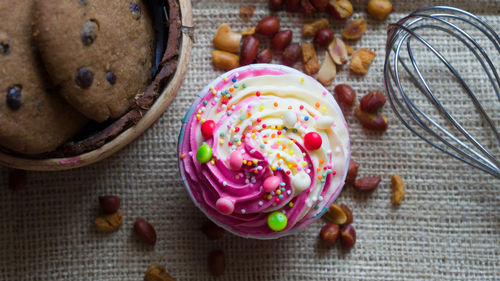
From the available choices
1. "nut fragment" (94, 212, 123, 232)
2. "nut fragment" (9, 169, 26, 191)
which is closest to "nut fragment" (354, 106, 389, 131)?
"nut fragment" (94, 212, 123, 232)

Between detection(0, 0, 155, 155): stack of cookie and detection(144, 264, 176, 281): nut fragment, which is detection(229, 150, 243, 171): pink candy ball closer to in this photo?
detection(0, 0, 155, 155): stack of cookie

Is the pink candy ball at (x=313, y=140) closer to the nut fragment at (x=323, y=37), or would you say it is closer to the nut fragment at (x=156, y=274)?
the nut fragment at (x=323, y=37)

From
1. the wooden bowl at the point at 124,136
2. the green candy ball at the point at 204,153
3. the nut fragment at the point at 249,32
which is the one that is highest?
the nut fragment at the point at 249,32

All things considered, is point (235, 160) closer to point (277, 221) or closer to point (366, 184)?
point (277, 221)

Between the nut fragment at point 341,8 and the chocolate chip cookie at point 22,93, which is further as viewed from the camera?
the nut fragment at point 341,8

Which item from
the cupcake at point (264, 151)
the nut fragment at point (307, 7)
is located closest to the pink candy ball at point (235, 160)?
the cupcake at point (264, 151)

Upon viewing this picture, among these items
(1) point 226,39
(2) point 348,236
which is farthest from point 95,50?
(2) point 348,236

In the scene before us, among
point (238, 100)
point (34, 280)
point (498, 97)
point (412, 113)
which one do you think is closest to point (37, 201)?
point (34, 280)
